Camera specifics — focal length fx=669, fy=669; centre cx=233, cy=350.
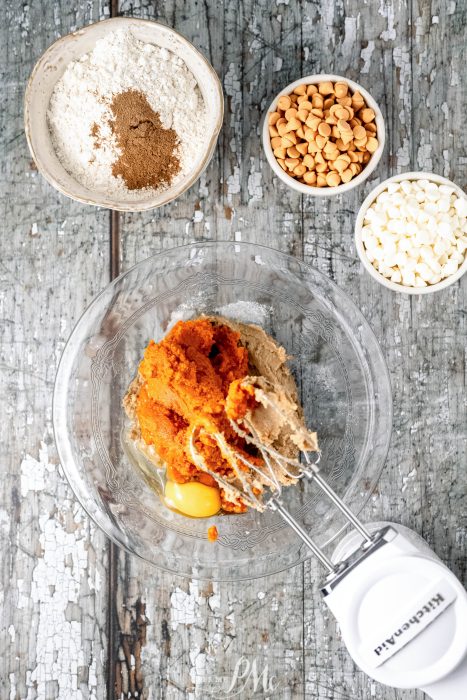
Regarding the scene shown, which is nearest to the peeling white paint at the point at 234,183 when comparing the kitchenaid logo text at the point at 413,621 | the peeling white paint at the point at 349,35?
the peeling white paint at the point at 349,35

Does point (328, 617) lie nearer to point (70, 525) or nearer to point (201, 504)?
point (201, 504)

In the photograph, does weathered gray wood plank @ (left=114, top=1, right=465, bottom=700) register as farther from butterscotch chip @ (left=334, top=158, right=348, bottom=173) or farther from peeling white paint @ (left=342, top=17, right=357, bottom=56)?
butterscotch chip @ (left=334, top=158, right=348, bottom=173)

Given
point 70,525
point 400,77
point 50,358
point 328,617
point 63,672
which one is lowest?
point 63,672

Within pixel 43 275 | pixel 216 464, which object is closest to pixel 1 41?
pixel 43 275

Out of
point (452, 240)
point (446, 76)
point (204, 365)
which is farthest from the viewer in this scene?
point (446, 76)

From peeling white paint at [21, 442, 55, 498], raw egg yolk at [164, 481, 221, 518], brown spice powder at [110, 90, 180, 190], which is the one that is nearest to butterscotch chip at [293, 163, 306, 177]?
brown spice powder at [110, 90, 180, 190]

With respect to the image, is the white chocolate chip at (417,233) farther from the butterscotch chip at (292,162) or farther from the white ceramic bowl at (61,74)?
the white ceramic bowl at (61,74)

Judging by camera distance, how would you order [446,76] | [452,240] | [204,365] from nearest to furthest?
[204,365] → [452,240] → [446,76]
